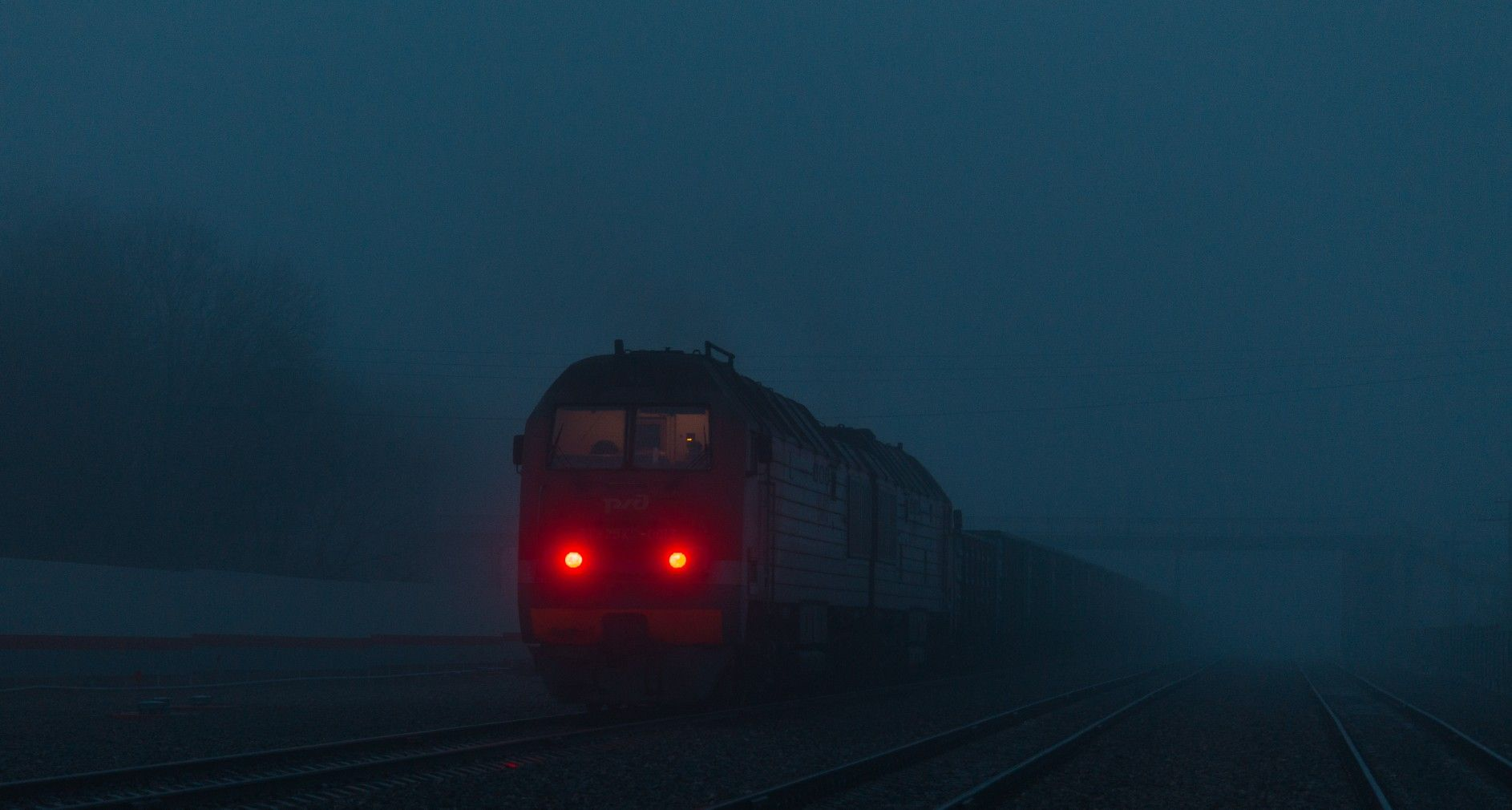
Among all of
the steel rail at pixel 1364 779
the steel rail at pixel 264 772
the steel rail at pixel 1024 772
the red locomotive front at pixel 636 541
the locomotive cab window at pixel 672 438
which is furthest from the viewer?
the locomotive cab window at pixel 672 438

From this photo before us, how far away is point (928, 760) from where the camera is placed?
1327 centimetres

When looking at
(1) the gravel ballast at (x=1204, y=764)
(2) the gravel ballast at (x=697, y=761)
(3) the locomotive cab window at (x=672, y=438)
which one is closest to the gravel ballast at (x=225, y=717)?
(2) the gravel ballast at (x=697, y=761)

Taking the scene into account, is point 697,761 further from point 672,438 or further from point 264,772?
point 672,438

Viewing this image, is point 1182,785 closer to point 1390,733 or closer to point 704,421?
point 704,421

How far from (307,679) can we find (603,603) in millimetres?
11126

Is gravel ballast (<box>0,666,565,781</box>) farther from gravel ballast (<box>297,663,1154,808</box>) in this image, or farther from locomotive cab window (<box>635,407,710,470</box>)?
locomotive cab window (<box>635,407,710,470</box>)

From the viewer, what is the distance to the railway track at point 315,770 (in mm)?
8977

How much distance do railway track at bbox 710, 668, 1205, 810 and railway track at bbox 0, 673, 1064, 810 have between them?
2.60m

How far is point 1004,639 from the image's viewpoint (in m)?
34.6

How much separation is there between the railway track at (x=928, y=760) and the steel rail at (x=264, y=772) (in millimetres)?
2964

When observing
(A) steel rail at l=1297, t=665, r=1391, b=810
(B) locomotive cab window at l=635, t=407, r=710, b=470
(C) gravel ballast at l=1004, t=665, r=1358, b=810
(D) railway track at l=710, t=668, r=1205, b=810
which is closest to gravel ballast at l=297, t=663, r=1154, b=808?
(D) railway track at l=710, t=668, r=1205, b=810

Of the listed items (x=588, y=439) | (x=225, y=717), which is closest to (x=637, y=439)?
(x=588, y=439)

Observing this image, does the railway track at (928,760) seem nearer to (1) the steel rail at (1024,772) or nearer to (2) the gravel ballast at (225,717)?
(1) the steel rail at (1024,772)

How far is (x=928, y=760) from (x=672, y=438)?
4.93m
